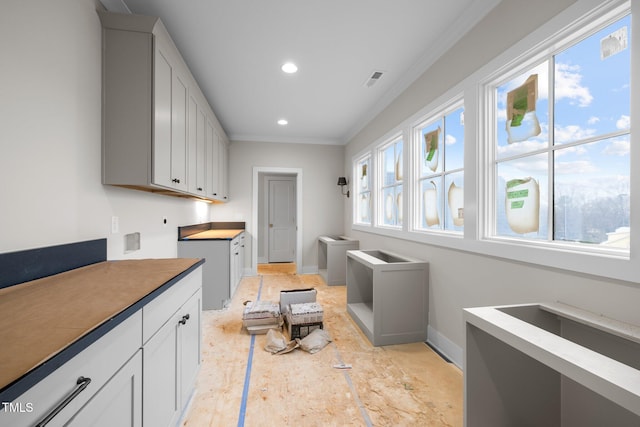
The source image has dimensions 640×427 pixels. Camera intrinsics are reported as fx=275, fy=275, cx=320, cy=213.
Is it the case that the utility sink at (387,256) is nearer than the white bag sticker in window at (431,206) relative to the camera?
No

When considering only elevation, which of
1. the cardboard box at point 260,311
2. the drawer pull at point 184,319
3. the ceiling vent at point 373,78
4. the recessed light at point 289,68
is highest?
the ceiling vent at point 373,78

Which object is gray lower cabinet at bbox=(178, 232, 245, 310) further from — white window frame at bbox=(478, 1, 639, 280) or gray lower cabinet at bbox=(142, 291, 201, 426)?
white window frame at bbox=(478, 1, 639, 280)

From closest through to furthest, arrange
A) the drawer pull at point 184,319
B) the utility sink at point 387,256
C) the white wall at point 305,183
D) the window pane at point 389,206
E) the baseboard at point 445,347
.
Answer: the drawer pull at point 184,319, the baseboard at point 445,347, the utility sink at point 387,256, the window pane at point 389,206, the white wall at point 305,183

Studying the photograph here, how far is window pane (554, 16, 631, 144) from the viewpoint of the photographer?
Answer: 1265 millimetres

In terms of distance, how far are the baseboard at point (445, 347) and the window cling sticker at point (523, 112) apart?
1.62 metres

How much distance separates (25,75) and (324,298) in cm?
348

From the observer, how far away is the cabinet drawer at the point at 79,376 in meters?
0.56

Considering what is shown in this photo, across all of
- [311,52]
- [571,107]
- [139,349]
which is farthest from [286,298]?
[571,107]

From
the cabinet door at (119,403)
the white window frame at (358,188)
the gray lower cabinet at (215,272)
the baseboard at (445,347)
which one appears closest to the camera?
the cabinet door at (119,403)

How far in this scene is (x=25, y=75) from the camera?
1.25 metres

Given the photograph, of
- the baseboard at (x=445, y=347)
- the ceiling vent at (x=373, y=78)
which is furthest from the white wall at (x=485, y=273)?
the ceiling vent at (x=373, y=78)

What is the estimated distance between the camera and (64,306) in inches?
36.4

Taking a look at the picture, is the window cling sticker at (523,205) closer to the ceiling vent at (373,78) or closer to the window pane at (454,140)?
the window pane at (454,140)

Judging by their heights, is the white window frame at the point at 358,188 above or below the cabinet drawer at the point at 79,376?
above
